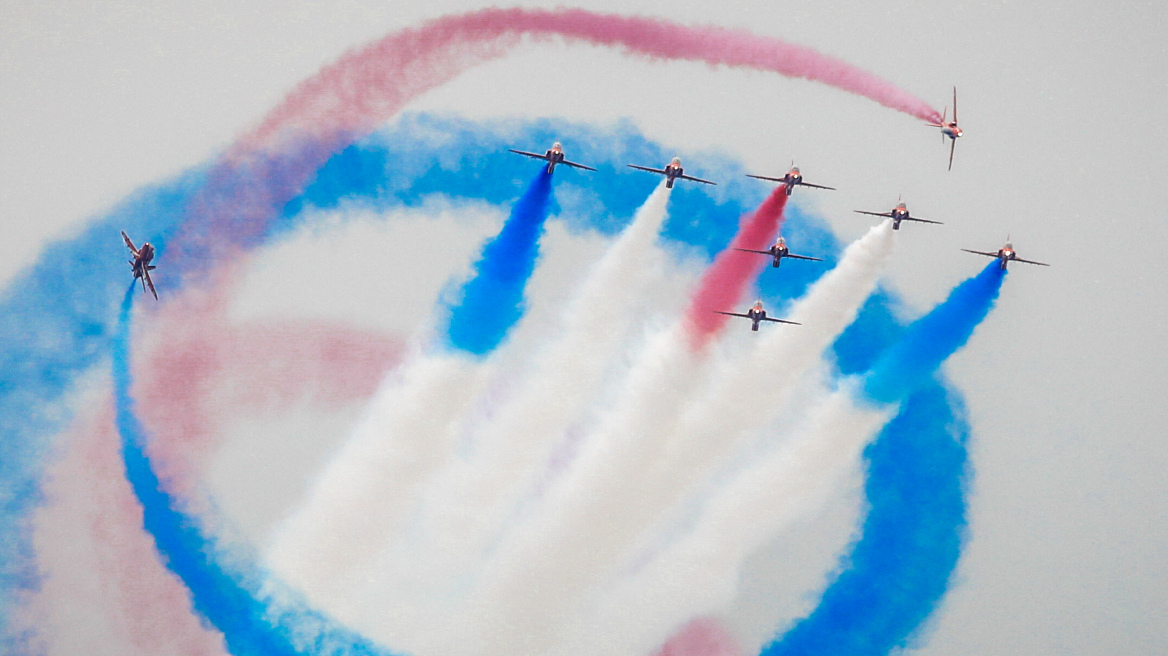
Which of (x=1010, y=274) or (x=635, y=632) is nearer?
(x=635, y=632)

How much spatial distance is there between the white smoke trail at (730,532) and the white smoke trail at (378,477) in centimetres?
631

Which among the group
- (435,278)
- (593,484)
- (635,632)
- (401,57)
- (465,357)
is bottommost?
(635,632)

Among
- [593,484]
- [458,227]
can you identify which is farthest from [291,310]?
[593,484]

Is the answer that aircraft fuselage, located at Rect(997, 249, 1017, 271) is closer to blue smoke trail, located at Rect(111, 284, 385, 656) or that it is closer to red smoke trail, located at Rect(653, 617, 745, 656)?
red smoke trail, located at Rect(653, 617, 745, 656)

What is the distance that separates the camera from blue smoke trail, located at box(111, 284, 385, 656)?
25.0 metres

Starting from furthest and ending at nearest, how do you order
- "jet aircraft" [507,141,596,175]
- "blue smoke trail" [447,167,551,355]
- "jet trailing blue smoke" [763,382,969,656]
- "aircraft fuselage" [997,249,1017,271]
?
"aircraft fuselage" [997,249,1017,271]
"jet trailing blue smoke" [763,382,969,656]
"blue smoke trail" [447,167,551,355]
"jet aircraft" [507,141,596,175]

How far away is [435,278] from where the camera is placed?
27641 mm

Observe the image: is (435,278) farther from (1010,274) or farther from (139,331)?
(1010,274)

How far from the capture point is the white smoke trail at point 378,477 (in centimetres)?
2567

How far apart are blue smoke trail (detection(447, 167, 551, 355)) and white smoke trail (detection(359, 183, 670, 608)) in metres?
1.52

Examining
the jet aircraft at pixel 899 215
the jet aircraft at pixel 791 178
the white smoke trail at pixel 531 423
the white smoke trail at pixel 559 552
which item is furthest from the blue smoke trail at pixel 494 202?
the white smoke trail at pixel 559 552

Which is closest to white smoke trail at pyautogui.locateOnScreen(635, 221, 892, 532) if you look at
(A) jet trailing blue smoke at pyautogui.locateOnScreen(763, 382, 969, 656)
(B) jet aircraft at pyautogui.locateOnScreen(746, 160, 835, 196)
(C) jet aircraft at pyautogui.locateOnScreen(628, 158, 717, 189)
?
(B) jet aircraft at pyautogui.locateOnScreen(746, 160, 835, 196)

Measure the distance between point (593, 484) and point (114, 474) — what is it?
13645mm

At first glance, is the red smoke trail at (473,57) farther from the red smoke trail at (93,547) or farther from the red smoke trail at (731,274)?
the red smoke trail at (93,547)
